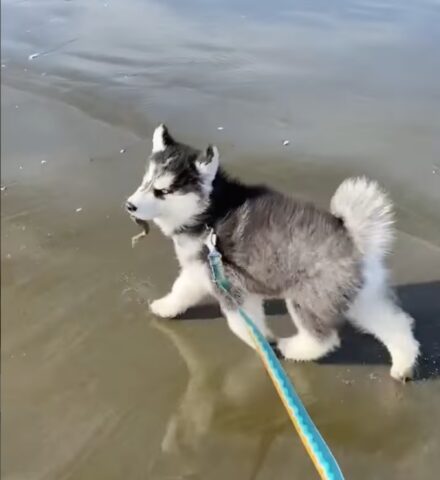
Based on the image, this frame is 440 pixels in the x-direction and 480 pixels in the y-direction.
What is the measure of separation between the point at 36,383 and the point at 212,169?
1.45 m

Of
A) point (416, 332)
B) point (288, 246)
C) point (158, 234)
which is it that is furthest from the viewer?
point (158, 234)

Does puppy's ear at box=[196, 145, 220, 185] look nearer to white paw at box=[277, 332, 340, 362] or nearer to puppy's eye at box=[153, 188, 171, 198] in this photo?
puppy's eye at box=[153, 188, 171, 198]

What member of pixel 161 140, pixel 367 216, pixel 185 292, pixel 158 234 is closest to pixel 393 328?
pixel 367 216

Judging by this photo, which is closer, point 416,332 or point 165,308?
point 416,332

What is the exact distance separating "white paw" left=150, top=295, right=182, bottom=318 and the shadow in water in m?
0.07

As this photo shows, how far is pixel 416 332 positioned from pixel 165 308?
1.34 meters

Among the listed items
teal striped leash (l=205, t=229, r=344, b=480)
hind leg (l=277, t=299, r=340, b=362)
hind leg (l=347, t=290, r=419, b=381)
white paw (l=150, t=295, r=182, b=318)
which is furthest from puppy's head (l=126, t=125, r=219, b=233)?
hind leg (l=347, t=290, r=419, b=381)

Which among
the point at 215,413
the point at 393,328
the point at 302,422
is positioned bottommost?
the point at 215,413

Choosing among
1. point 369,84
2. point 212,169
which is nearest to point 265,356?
point 212,169

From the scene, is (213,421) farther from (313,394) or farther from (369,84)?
(369,84)

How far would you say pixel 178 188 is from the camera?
11.1 ft

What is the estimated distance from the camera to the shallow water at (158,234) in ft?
10.5

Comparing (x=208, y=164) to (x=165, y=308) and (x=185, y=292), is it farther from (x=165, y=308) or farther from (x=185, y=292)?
(x=165, y=308)

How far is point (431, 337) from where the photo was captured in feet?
11.6
